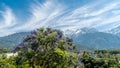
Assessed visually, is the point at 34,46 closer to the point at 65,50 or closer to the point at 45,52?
the point at 45,52

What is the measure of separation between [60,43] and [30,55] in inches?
83.8

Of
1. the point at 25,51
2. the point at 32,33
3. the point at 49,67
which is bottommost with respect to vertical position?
the point at 49,67

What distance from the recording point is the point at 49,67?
17.0m

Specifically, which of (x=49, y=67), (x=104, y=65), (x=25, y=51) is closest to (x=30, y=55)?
(x=25, y=51)

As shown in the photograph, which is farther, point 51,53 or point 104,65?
point 104,65

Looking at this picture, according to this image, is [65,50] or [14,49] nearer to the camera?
[65,50]

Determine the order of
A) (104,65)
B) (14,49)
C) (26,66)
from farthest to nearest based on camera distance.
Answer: (104,65), (14,49), (26,66)

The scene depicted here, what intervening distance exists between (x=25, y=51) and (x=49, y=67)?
1.88 m

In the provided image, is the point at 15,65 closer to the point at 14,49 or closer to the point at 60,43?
the point at 14,49

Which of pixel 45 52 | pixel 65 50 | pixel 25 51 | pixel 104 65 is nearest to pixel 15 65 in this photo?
pixel 25 51

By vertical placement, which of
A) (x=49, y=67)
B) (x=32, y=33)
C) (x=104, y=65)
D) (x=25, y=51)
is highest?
(x=32, y=33)

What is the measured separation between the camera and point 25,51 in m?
17.5

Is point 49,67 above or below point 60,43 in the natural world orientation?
below

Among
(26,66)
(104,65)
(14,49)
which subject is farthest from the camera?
(104,65)
